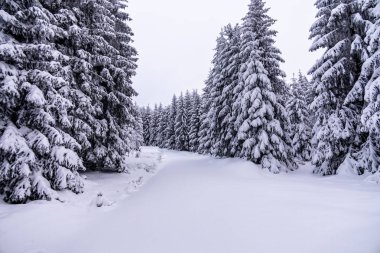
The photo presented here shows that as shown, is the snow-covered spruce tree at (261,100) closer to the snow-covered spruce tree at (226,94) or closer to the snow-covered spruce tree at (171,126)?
the snow-covered spruce tree at (226,94)

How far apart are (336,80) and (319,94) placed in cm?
128

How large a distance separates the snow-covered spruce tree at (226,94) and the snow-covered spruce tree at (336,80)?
8.68 meters

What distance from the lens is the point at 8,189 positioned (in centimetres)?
896

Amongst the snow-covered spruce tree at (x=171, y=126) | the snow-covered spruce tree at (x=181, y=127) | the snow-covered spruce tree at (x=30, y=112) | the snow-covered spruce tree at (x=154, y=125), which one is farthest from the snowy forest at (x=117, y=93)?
the snow-covered spruce tree at (x=154, y=125)

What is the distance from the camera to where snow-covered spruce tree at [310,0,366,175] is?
15164 millimetres

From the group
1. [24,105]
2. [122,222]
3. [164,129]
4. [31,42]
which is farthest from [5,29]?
[164,129]

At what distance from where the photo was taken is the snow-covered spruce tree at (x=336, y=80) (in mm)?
→ 15164

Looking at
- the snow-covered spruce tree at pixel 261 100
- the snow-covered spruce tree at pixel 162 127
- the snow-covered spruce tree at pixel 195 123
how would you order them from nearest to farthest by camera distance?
the snow-covered spruce tree at pixel 261 100 < the snow-covered spruce tree at pixel 195 123 < the snow-covered spruce tree at pixel 162 127

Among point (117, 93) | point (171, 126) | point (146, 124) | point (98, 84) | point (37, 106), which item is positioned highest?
point (146, 124)

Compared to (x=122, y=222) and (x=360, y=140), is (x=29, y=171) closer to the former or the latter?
(x=122, y=222)

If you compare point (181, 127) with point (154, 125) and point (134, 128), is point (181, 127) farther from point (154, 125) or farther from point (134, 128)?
point (134, 128)

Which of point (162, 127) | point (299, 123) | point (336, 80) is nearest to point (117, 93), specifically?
point (336, 80)

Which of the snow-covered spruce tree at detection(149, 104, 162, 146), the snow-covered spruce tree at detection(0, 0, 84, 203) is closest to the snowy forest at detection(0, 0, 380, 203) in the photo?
the snow-covered spruce tree at detection(0, 0, 84, 203)

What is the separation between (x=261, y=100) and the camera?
1964 cm
